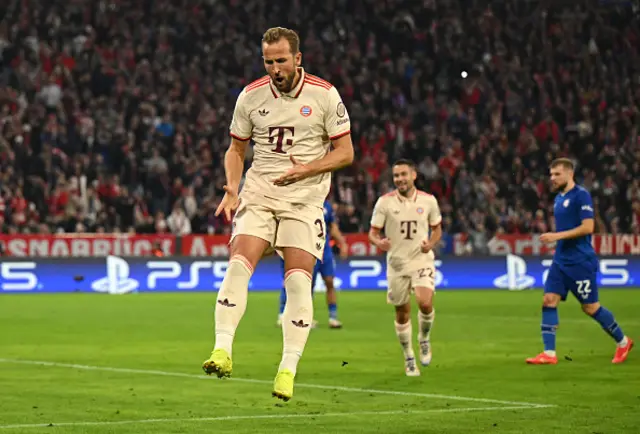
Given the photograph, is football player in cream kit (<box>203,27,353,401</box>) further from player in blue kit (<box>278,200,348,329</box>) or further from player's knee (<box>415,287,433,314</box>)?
player in blue kit (<box>278,200,348,329</box>)

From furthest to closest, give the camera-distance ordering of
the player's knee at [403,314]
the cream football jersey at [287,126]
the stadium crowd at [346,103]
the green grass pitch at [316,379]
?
the stadium crowd at [346,103]
the player's knee at [403,314]
the green grass pitch at [316,379]
the cream football jersey at [287,126]

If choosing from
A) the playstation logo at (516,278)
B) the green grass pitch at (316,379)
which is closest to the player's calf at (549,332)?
the green grass pitch at (316,379)

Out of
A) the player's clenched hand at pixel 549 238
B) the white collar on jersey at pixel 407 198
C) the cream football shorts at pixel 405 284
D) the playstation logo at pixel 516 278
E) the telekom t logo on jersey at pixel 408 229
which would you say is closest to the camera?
the player's clenched hand at pixel 549 238

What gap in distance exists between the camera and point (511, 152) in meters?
36.1

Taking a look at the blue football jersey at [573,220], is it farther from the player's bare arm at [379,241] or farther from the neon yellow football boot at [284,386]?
the neon yellow football boot at [284,386]

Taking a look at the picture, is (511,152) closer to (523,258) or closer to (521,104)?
(521,104)

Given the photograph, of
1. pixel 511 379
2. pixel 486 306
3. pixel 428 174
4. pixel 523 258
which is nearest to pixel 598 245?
pixel 523 258

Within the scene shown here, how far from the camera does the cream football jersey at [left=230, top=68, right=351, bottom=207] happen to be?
Answer: 8.53 meters

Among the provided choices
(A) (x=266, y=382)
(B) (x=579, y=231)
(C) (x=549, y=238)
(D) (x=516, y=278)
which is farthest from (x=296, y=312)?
(D) (x=516, y=278)

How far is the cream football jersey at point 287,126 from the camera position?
8.53 meters

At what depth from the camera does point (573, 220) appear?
1504cm

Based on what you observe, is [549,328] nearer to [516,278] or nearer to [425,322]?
[425,322]

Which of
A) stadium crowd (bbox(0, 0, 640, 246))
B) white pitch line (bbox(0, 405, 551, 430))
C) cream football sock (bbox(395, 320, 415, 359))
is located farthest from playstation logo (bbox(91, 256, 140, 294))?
white pitch line (bbox(0, 405, 551, 430))

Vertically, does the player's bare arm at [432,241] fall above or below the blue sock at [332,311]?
above
